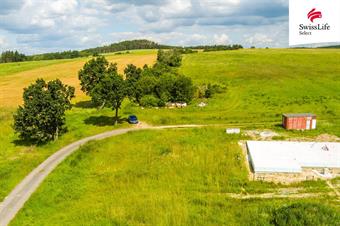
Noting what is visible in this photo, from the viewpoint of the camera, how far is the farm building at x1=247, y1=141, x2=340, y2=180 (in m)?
43.2

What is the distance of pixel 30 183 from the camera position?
1628 inches

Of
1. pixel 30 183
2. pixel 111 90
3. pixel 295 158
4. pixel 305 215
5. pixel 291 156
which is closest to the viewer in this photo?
pixel 305 215

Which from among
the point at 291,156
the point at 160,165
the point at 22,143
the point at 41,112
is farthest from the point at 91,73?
the point at 291,156

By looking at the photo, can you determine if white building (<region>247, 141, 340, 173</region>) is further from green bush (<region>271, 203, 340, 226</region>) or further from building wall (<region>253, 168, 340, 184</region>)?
green bush (<region>271, 203, 340, 226</region>)

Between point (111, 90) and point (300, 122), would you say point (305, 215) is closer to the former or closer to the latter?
point (300, 122)

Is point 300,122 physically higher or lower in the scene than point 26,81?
lower

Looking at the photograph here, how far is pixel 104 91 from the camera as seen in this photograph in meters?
64.6

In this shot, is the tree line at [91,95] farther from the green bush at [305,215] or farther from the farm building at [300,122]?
the green bush at [305,215]

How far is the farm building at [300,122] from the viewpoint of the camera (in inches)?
2388

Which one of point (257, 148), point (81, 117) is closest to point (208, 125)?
point (257, 148)

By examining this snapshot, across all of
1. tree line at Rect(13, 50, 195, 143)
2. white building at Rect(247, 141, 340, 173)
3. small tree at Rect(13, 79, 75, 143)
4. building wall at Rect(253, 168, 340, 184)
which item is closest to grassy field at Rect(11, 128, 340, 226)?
building wall at Rect(253, 168, 340, 184)

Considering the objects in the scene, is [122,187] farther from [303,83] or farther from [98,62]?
[303,83]

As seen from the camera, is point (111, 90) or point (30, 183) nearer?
point (30, 183)

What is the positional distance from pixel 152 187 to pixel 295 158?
63.0 feet
